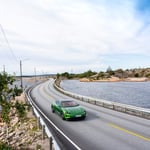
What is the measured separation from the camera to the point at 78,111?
20.0 meters

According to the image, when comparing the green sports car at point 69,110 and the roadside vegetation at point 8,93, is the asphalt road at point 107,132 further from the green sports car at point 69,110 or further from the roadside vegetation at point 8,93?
the roadside vegetation at point 8,93

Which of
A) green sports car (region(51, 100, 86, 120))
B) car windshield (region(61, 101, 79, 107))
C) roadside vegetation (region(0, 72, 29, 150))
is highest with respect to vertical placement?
roadside vegetation (region(0, 72, 29, 150))

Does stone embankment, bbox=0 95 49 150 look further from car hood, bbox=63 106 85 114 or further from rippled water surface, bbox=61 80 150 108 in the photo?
rippled water surface, bbox=61 80 150 108

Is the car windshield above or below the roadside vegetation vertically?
below

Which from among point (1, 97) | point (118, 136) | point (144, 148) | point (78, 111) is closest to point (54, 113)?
point (78, 111)

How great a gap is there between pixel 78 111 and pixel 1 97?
11385 millimetres

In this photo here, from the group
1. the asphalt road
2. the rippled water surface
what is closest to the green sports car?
the asphalt road

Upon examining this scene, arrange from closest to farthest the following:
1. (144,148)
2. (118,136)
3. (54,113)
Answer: (144,148) < (118,136) < (54,113)

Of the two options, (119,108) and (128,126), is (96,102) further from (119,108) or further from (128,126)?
(128,126)

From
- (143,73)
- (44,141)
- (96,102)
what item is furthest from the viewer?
(143,73)

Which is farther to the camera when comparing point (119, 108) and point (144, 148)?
point (119, 108)

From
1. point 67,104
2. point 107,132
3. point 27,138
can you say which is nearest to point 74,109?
point 67,104

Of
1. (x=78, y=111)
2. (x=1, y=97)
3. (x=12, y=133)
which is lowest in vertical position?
(x=12, y=133)

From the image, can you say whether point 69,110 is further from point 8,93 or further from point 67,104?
point 8,93
